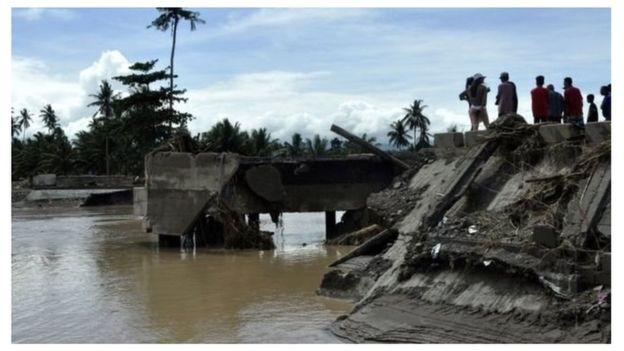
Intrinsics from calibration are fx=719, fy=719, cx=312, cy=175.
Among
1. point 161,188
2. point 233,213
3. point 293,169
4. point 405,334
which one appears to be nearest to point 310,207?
point 293,169

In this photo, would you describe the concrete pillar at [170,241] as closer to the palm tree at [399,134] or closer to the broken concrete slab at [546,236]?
the broken concrete slab at [546,236]

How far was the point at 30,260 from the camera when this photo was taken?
1914cm

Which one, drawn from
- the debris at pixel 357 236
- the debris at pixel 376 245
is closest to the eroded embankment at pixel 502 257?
the debris at pixel 376 245

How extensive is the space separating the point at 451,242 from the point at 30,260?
13281 mm

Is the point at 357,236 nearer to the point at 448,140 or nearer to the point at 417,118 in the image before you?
the point at 448,140

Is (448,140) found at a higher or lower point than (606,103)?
lower

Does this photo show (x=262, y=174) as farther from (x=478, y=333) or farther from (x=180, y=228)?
(x=478, y=333)

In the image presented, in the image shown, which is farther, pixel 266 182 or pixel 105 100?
pixel 105 100

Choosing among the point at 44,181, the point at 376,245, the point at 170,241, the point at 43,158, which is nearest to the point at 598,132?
the point at 376,245

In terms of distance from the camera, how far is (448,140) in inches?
527

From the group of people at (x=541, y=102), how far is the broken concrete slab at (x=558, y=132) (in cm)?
142

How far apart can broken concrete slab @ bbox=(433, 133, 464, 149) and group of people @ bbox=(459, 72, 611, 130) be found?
0.44 meters

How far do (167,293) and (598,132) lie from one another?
26.4 feet

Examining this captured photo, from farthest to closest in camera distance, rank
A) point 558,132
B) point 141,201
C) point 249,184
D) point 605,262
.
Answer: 1. point 141,201
2. point 249,184
3. point 558,132
4. point 605,262
